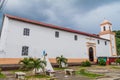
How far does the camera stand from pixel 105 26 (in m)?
35.2

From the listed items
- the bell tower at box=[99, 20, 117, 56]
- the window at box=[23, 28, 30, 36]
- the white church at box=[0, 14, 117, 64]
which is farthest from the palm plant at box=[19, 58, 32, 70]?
the bell tower at box=[99, 20, 117, 56]

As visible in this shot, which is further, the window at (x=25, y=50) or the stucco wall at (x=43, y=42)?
the window at (x=25, y=50)

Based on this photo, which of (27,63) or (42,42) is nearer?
(27,63)

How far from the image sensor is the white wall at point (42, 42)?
17.9 m

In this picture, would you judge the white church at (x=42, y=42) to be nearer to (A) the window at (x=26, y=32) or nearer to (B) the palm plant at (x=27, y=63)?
(A) the window at (x=26, y=32)

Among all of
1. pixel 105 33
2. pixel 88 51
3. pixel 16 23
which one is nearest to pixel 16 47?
pixel 16 23

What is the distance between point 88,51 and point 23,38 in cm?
1476

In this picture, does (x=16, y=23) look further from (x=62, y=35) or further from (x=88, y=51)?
(x=88, y=51)

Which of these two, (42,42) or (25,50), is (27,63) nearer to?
(25,50)

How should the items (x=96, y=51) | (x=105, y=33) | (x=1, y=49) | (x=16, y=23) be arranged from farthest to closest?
1. (x=105, y=33)
2. (x=96, y=51)
3. (x=16, y=23)
4. (x=1, y=49)

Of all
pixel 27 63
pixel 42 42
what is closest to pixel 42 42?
pixel 42 42

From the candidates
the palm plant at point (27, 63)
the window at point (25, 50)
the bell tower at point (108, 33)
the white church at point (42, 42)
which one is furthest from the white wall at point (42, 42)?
the bell tower at point (108, 33)

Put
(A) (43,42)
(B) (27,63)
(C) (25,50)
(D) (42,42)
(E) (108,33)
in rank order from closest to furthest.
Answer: (B) (27,63) < (C) (25,50) < (D) (42,42) < (A) (43,42) < (E) (108,33)

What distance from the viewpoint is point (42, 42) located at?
2106cm
